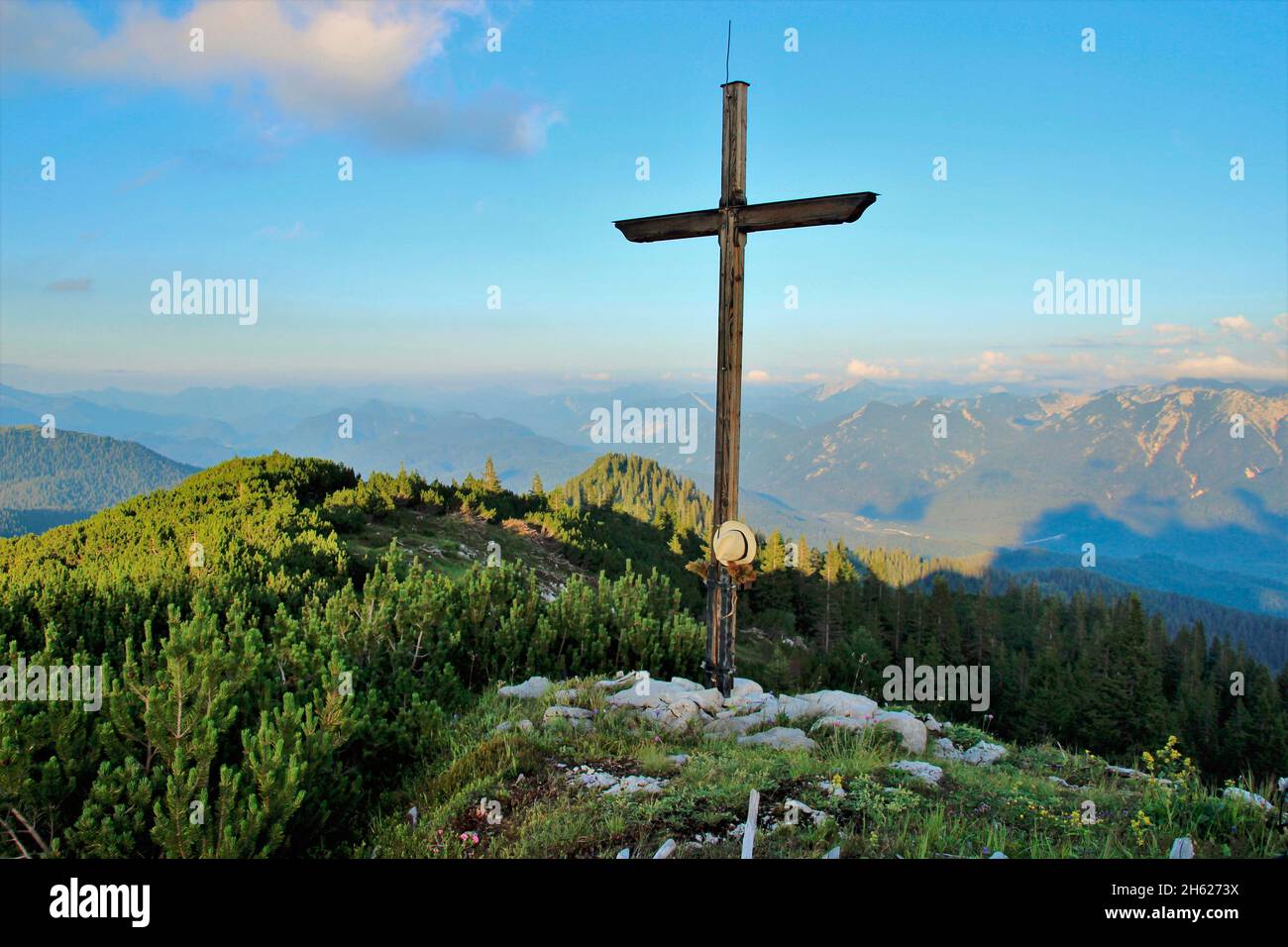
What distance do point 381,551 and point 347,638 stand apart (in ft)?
25.9

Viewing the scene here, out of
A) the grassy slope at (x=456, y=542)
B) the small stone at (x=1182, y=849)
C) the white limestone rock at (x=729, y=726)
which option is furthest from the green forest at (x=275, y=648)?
the small stone at (x=1182, y=849)

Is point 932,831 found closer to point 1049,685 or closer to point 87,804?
point 87,804

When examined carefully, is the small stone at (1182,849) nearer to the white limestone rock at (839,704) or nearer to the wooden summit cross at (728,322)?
the white limestone rock at (839,704)

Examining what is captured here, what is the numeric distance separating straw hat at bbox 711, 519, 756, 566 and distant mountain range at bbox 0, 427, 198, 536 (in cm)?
16479

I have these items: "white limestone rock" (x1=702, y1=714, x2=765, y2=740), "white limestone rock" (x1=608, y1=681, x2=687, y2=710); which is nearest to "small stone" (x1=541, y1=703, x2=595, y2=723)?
"white limestone rock" (x1=608, y1=681, x2=687, y2=710)

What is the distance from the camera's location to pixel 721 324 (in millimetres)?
9391

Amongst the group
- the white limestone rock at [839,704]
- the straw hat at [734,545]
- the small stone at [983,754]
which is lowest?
the small stone at [983,754]

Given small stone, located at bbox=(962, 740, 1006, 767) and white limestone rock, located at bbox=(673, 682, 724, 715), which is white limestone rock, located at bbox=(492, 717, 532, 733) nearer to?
white limestone rock, located at bbox=(673, 682, 724, 715)

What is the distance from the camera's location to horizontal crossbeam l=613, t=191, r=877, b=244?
342 inches

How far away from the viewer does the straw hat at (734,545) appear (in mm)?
9091

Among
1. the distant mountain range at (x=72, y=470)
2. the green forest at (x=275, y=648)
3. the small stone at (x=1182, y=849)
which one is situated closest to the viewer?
the small stone at (x=1182, y=849)

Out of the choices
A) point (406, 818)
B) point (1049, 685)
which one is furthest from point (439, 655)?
point (1049, 685)

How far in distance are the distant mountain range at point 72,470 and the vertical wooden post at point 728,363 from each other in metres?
165
